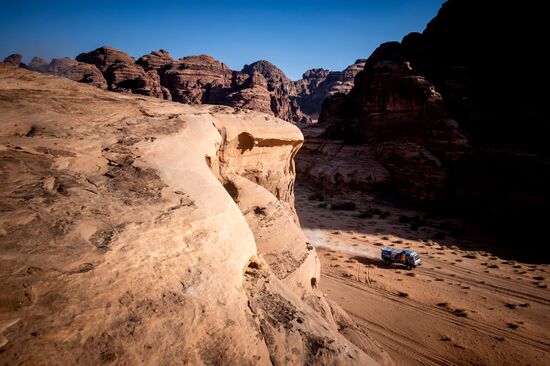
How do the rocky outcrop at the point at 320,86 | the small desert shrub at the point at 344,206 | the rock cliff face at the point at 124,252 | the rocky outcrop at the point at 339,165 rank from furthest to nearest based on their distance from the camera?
the rocky outcrop at the point at 320,86 → the rocky outcrop at the point at 339,165 → the small desert shrub at the point at 344,206 → the rock cliff face at the point at 124,252

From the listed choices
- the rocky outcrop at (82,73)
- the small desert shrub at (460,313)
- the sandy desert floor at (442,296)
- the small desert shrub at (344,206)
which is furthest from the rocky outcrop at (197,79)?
the small desert shrub at (460,313)

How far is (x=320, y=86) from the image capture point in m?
77.8

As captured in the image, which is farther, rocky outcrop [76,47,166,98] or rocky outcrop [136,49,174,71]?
rocky outcrop [136,49,174,71]

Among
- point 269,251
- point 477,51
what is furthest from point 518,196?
point 477,51

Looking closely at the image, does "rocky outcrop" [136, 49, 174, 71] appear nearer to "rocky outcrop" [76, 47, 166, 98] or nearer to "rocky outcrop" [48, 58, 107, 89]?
"rocky outcrop" [76, 47, 166, 98]

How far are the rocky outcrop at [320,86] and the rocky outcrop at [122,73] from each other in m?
37.3

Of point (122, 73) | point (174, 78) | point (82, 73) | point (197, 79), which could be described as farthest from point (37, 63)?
point (197, 79)

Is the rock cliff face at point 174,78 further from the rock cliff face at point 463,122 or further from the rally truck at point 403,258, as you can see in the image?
the rally truck at point 403,258

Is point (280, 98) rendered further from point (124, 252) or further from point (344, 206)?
point (124, 252)

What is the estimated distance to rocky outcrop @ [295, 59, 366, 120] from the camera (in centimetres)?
6994

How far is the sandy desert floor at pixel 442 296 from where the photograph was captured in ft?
17.9

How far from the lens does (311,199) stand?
63.8 feet

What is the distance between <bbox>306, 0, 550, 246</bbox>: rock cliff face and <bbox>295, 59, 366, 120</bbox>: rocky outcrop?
4029cm

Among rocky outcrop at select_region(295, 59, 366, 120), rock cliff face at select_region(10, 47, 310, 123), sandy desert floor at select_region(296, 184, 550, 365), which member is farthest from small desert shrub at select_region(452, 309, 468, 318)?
rocky outcrop at select_region(295, 59, 366, 120)
